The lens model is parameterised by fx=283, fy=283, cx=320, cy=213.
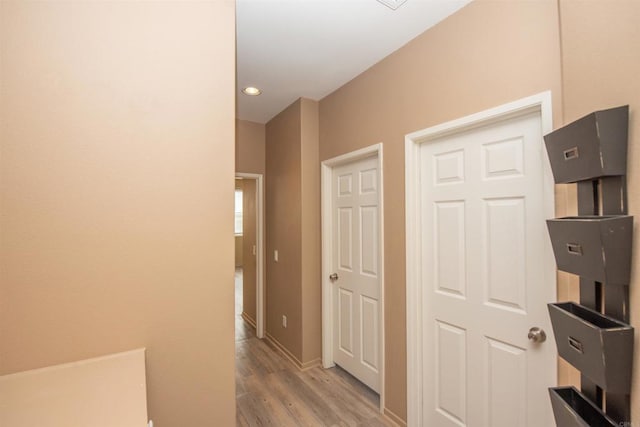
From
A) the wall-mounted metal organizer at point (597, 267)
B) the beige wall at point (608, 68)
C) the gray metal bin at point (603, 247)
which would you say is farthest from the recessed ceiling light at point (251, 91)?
the gray metal bin at point (603, 247)

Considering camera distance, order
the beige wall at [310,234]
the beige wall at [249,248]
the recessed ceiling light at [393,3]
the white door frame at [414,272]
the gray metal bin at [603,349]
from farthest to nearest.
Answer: the beige wall at [249,248] → the beige wall at [310,234] → the white door frame at [414,272] → the recessed ceiling light at [393,3] → the gray metal bin at [603,349]

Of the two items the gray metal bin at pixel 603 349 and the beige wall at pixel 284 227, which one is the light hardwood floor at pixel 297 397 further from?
the gray metal bin at pixel 603 349

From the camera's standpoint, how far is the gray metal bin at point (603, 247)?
2.88 ft

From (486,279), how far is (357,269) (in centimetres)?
115

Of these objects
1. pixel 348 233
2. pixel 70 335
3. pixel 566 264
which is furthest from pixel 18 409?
pixel 348 233

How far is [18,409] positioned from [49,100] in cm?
99

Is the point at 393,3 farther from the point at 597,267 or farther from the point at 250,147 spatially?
the point at 250,147

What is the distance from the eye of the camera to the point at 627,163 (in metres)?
Answer: 0.91

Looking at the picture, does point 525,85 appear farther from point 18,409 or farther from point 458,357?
point 18,409

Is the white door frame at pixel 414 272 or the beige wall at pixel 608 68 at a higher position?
the beige wall at pixel 608 68

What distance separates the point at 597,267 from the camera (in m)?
0.92

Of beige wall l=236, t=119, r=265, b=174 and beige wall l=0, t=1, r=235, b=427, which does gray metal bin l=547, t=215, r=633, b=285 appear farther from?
beige wall l=236, t=119, r=265, b=174

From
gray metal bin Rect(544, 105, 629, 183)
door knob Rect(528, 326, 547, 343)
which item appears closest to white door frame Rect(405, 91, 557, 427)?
door knob Rect(528, 326, 547, 343)

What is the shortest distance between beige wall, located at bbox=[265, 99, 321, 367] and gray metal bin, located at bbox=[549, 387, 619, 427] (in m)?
2.07
